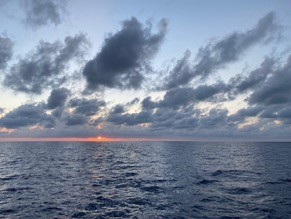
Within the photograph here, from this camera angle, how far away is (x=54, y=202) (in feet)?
86.8

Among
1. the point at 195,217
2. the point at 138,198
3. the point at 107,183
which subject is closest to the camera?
the point at 195,217

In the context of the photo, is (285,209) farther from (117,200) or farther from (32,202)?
(32,202)

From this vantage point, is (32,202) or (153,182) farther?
(153,182)

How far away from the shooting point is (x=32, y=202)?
2670 centimetres

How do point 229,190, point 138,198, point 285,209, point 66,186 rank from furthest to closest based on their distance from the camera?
point 66,186, point 229,190, point 138,198, point 285,209

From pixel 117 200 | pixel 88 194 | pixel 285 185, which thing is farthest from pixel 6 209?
pixel 285 185

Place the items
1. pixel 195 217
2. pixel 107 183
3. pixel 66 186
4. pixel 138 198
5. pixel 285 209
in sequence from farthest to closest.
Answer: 1. pixel 107 183
2. pixel 66 186
3. pixel 138 198
4. pixel 285 209
5. pixel 195 217

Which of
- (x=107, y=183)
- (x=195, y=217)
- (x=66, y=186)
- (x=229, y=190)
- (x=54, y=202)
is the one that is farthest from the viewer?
(x=107, y=183)

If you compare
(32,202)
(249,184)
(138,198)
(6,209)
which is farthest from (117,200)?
(249,184)

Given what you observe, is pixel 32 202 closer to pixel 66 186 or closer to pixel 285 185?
pixel 66 186

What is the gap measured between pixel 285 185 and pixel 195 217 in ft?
66.3

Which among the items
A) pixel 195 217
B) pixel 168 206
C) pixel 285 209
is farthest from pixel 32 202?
pixel 285 209

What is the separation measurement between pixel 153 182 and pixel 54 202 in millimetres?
15802

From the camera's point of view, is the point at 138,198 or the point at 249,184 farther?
the point at 249,184
